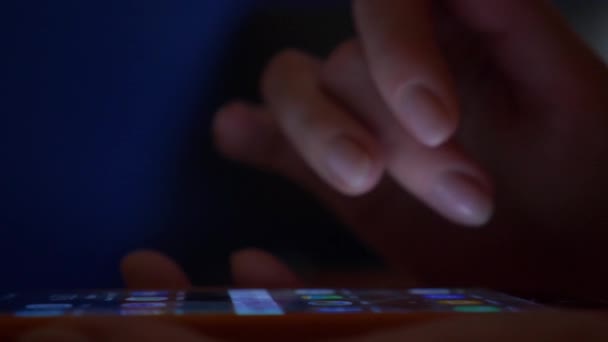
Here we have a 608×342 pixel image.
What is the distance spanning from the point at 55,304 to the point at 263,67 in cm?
31

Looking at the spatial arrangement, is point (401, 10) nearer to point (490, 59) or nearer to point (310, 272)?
point (490, 59)

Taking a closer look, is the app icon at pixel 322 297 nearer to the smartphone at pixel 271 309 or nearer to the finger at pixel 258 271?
the smartphone at pixel 271 309

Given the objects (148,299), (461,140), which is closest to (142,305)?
(148,299)

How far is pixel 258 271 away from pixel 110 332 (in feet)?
0.81

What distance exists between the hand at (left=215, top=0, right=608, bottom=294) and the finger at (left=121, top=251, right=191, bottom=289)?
0.33 feet

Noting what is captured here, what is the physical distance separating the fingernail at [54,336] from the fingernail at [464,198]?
0.20m

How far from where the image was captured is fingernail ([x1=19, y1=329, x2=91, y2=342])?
127mm

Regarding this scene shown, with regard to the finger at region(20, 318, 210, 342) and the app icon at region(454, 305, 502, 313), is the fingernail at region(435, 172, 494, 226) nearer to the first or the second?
the app icon at region(454, 305, 502, 313)

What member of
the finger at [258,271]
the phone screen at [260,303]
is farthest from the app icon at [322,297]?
the finger at [258,271]

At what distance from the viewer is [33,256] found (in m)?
0.46

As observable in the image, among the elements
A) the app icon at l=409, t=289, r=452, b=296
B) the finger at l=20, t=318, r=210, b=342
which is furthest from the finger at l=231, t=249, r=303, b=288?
the finger at l=20, t=318, r=210, b=342

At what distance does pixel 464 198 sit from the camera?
294 millimetres

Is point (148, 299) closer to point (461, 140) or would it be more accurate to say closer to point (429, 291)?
point (429, 291)

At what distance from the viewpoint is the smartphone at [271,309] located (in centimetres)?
18
